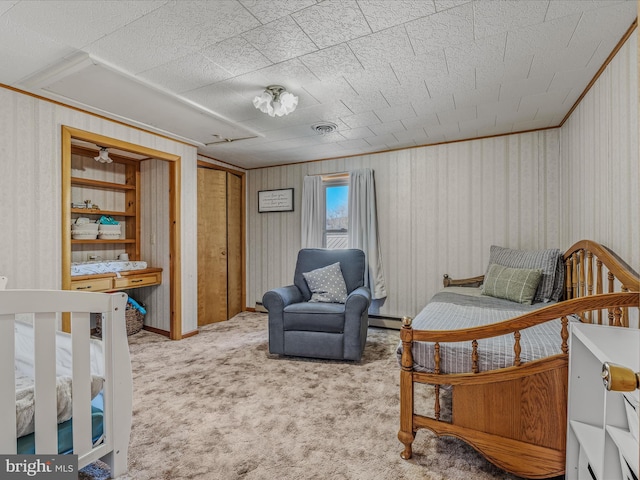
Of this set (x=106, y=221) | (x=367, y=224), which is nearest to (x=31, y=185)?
(x=106, y=221)

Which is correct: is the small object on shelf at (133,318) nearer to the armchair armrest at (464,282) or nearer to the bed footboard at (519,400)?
the bed footboard at (519,400)

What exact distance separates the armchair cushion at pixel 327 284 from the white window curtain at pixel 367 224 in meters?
0.75

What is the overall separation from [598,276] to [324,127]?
99.1 inches

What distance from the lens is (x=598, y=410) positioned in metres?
1.27

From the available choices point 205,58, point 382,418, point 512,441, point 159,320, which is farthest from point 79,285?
point 512,441

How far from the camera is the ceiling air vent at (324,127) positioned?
3.14 meters

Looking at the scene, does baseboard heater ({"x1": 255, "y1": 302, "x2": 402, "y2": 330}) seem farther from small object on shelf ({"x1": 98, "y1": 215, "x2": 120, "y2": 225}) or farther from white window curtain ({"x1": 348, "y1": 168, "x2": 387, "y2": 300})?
small object on shelf ({"x1": 98, "y1": 215, "x2": 120, "y2": 225})

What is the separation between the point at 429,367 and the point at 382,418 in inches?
24.1

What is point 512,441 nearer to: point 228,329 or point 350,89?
point 350,89

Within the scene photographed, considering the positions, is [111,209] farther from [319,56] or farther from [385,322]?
[385,322]

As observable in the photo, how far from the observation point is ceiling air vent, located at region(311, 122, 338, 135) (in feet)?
10.3

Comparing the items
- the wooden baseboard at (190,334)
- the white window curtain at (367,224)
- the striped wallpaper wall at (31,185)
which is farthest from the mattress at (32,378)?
the white window curtain at (367,224)

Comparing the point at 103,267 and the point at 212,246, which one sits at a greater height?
the point at 212,246

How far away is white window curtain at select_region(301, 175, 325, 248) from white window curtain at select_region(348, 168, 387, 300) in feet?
1.51
